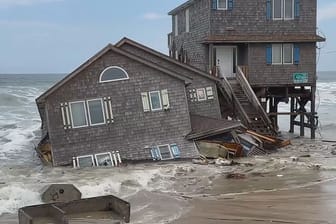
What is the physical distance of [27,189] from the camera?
63.7 feet

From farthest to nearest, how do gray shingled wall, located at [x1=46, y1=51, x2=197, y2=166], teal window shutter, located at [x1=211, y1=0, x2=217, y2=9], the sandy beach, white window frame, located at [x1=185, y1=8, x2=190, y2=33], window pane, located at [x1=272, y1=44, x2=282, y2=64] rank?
white window frame, located at [x1=185, y1=8, x2=190, y2=33] → window pane, located at [x1=272, y1=44, x2=282, y2=64] → teal window shutter, located at [x1=211, y1=0, x2=217, y2=9] → gray shingled wall, located at [x1=46, y1=51, x2=197, y2=166] → the sandy beach

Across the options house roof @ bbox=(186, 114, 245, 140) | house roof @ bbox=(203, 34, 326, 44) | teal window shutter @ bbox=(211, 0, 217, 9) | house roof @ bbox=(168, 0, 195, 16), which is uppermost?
house roof @ bbox=(168, 0, 195, 16)

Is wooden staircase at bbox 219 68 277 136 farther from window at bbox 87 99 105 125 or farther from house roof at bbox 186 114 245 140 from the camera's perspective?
window at bbox 87 99 105 125

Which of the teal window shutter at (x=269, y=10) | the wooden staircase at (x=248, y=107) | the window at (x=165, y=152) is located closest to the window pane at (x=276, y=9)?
the teal window shutter at (x=269, y=10)

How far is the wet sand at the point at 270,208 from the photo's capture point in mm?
14344

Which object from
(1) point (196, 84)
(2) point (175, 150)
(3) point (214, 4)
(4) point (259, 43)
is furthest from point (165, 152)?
(3) point (214, 4)

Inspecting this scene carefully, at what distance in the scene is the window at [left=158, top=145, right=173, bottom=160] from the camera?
1035 inches

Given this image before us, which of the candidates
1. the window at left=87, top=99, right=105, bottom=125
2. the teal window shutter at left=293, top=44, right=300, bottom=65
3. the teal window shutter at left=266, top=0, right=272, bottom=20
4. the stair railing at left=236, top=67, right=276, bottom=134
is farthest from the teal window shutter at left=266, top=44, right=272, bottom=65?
the window at left=87, top=99, right=105, bottom=125

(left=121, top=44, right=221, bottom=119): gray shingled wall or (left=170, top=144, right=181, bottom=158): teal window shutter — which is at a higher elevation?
(left=121, top=44, right=221, bottom=119): gray shingled wall

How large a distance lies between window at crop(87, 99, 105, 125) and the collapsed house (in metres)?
0.05

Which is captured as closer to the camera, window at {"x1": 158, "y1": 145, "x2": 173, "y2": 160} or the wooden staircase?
window at {"x1": 158, "y1": 145, "x2": 173, "y2": 160}

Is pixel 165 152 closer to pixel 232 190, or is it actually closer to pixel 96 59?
pixel 96 59

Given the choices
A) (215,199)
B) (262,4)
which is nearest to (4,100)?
(262,4)

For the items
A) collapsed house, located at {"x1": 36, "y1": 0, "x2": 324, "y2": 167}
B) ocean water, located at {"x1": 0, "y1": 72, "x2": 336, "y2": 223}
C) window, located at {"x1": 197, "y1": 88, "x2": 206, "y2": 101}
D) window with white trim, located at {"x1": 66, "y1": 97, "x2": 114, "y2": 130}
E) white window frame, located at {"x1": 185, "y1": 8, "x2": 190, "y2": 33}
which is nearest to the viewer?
ocean water, located at {"x1": 0, "y1": 72, "x2": 336, "y2": 223}
